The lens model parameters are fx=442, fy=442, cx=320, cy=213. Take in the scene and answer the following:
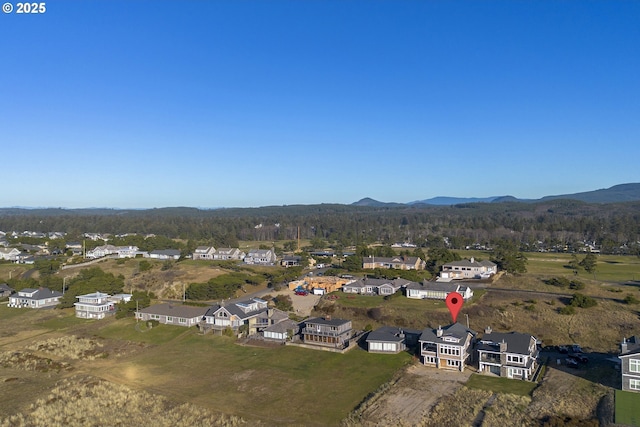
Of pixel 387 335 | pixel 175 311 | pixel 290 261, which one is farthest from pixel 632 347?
pixel 290 261

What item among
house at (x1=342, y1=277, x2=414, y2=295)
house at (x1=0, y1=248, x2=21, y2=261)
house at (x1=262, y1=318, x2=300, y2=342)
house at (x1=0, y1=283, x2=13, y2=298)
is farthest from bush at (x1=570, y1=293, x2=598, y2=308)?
house at (x1=0, y1=248, x2=21, y2=261)

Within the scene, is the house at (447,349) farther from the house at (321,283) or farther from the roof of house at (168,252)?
the roof of house at (168,252)

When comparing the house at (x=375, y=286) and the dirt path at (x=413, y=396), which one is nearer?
the dirt path at (x=413, y=396)

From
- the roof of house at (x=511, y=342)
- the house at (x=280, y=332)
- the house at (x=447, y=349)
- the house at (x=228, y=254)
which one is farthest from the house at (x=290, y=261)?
the roof of house at (x=511, y=342)

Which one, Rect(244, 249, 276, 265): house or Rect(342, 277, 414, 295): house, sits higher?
Rect(244, 249, 276, 265): house

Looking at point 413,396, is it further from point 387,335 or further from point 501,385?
point 387,335

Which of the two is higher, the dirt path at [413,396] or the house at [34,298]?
the house at [34,298]

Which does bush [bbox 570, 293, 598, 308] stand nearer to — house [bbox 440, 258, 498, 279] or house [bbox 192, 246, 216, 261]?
house [bbox 440, 258, 498, 279]
